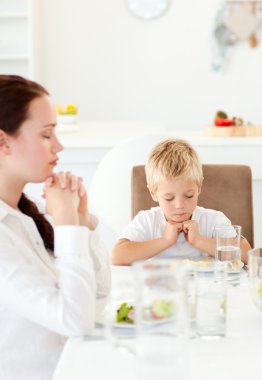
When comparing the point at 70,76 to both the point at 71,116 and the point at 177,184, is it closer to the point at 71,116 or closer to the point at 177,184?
the point at 71,116

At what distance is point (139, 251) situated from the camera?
196cm

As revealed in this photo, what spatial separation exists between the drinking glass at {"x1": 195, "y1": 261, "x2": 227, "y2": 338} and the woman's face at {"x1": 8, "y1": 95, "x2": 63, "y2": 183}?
0.39 meters

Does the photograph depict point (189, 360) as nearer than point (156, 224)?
Yes

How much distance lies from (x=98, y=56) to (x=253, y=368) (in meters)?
5.79

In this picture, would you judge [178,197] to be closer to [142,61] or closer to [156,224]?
[156,224]

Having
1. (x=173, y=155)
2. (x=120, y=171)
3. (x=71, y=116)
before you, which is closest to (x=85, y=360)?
(x=173, y=155)

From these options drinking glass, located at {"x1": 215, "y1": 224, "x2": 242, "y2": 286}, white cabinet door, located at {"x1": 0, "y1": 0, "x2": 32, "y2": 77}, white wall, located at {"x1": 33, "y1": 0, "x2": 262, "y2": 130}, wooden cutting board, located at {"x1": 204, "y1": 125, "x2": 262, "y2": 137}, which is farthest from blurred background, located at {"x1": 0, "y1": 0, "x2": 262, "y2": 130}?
drinking glass, located at {"x1": 215, "y1": 224, "x2": 242, "y2": 286}

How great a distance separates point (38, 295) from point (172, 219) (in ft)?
2.61

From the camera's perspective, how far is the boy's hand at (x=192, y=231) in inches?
76.9

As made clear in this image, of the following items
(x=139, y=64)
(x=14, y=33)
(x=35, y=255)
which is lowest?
(x=35, y=255)

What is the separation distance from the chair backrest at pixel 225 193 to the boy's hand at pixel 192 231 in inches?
14.4

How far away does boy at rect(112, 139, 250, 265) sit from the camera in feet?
6.41

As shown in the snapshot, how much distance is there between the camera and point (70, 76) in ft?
22.1

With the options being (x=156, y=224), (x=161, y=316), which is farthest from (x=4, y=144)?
(x=156, y=224)
